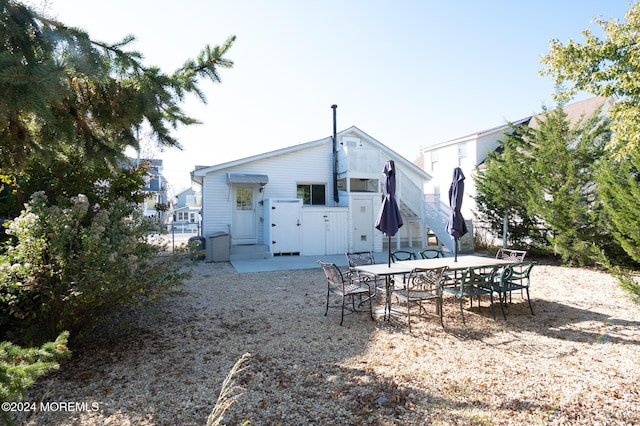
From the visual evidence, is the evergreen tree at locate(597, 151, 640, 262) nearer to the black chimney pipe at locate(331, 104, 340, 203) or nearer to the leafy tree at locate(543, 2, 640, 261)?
the leafy tree at locate(543, 2, 640, 261)

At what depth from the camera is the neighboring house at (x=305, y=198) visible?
49.1 ft

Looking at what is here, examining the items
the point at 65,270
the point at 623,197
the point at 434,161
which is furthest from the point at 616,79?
the point at 434,161

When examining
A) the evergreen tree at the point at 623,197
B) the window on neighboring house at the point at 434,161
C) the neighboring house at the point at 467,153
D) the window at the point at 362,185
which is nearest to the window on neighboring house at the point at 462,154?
the neighboring house at the point at 467,153

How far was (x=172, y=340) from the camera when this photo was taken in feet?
17.1

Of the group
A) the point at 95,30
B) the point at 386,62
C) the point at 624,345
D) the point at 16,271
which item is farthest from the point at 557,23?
the point at 16,271

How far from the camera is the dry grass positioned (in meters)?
3.21

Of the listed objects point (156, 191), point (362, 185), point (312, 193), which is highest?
point (362, 185)

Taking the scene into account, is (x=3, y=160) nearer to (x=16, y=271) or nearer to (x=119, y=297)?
(x=16, y=271)

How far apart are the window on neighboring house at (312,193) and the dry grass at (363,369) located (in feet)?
34.9

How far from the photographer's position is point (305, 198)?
17.4m

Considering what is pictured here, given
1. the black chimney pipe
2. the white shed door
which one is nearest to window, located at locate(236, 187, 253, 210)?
the white shed door

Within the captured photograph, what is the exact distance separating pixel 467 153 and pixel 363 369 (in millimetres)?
20031

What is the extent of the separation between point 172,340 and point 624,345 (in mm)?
6509

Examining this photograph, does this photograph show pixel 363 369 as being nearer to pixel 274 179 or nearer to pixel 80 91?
pixel 80 91
